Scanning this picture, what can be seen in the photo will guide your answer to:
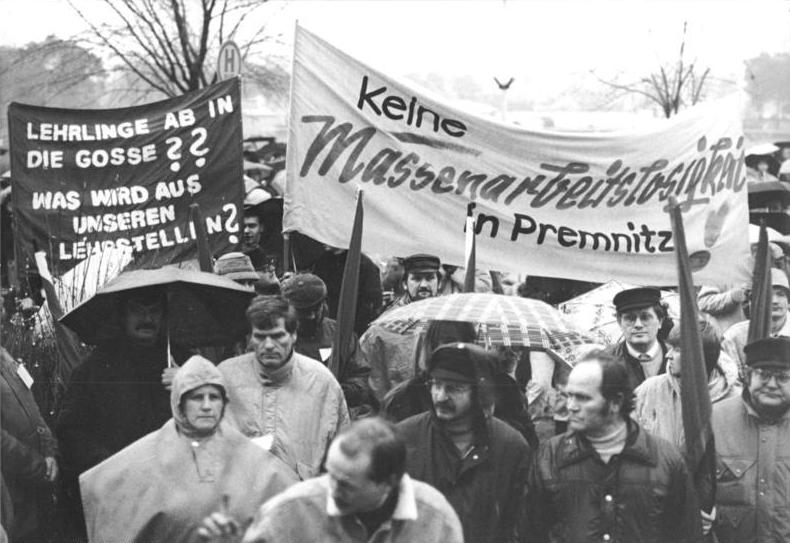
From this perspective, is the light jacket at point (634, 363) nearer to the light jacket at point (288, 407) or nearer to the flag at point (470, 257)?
the flag at point (470, 257)

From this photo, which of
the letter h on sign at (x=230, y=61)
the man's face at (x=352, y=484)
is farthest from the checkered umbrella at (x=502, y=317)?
the letter h on sign at (x=230, y=61)

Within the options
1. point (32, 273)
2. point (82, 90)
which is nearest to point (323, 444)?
point (32, 273)

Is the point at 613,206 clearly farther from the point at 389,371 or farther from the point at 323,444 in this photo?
the point at 323,444

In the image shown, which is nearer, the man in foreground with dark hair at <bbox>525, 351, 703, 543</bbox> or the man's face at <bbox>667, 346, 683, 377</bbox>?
the man in foreground with dark hair at <bbox>525, 351, 703, 543</bbox>

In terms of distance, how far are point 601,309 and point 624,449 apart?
2971mm

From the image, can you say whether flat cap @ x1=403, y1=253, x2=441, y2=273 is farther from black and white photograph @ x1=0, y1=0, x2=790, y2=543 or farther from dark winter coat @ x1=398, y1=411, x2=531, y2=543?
dark winter coat @ x1=398, y1=411, x2=531, y2=543

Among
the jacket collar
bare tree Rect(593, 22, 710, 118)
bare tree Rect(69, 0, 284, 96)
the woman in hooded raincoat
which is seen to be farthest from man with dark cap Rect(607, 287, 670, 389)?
bare tree Rect(593, 22, 710, 118)

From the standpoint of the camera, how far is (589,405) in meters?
5.10

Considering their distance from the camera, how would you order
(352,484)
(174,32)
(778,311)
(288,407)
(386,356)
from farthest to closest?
1. (174,32)
2. (778,311)
3. (386,356)
4. (288,407)
5. (352,484)

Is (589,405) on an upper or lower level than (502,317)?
lower

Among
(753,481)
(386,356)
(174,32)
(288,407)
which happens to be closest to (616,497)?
(753,481)

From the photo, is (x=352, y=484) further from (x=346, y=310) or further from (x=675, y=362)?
(x=675, y=362)

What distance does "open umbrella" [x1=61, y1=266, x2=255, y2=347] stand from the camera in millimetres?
6109

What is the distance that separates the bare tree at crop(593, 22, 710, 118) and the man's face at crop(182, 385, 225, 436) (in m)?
14.8
